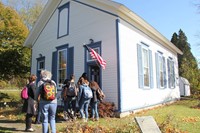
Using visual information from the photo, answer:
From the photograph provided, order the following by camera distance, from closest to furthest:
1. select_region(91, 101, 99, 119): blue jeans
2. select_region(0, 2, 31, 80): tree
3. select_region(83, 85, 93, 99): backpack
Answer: select_region(83, 85, 93, 99): backpack, select_region(91, 101, 99, 119): blue jeans, select_region(0, 2, 31, 80): tree

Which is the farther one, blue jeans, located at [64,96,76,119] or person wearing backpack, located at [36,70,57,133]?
blue jeans, located at [64,96,76,119]

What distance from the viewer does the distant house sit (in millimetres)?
11414

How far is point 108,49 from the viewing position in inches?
461

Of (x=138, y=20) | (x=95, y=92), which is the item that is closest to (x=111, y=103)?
(x=95, y=92)

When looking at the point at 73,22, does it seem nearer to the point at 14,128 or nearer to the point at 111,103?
the point at 111,103

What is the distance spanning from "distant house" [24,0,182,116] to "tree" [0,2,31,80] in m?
2.61

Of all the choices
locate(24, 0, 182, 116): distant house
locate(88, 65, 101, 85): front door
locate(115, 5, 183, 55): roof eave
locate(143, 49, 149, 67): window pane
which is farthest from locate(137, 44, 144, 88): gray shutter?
locate(88, 65, 101, 85): front door

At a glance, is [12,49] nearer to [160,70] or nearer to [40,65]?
[40,65]

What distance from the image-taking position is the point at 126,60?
Result: 1179 centimetres

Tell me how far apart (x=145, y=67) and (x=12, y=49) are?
12.5 metres

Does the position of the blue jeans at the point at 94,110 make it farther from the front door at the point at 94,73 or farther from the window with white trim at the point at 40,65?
the window with white trim at the point at 40,65

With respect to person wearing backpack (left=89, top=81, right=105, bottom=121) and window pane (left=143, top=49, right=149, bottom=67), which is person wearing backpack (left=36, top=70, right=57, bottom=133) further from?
window pane (left=143, top=49, right=149, bottom=67)

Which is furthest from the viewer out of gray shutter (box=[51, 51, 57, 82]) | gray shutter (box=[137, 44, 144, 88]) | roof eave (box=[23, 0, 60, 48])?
roof eave (box=[23, 0, 60, 48])

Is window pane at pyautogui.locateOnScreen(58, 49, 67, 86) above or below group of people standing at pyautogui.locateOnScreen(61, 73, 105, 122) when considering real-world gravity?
above
